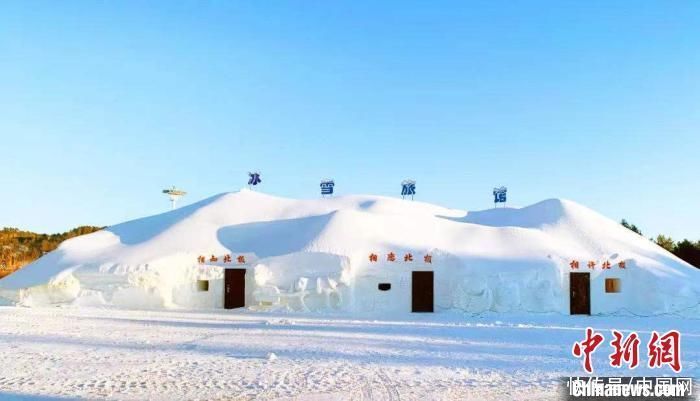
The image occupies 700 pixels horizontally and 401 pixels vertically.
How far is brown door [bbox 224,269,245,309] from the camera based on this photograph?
2425 centimetres

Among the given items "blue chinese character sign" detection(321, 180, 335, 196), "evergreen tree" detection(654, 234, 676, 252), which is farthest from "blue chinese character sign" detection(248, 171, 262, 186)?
"evergreen tree" detection(654, 234, 676, 252)

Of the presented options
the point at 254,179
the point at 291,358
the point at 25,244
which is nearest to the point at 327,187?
the point at 254,179

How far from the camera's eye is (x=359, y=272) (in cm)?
2347

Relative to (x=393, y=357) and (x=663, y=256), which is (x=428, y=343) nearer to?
(x=393, y=357)

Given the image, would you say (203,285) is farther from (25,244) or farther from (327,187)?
(25,244)

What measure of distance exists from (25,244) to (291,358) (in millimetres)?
46507

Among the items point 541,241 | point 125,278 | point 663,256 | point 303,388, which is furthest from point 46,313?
point 663,256

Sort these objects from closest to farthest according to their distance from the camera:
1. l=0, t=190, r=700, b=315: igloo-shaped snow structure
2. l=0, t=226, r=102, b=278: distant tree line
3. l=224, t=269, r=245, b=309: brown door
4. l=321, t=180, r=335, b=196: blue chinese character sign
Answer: l=0, t=190, r=700, b=315: igloo-shaped snow structure < l=224, t=269, r=245, b=309: brown door < l=321, t=180, r=335, b=196: blue chinese character sign < l=0, t=226, r=102, b=278: distant tree line

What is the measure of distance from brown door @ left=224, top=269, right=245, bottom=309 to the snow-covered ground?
206 inches

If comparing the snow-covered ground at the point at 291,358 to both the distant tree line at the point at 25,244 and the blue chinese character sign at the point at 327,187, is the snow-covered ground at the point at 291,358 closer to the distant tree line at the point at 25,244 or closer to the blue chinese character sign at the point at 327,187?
the blue chinese character sign at the point at 327,187

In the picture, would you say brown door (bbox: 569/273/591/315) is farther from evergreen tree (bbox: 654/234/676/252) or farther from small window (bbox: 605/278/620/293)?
evergreen tree (bbox: 654/234/676/252)

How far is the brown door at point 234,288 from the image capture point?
24250 mm

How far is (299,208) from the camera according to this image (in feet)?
97.9

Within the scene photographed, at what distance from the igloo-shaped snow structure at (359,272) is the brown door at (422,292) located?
4 cm
